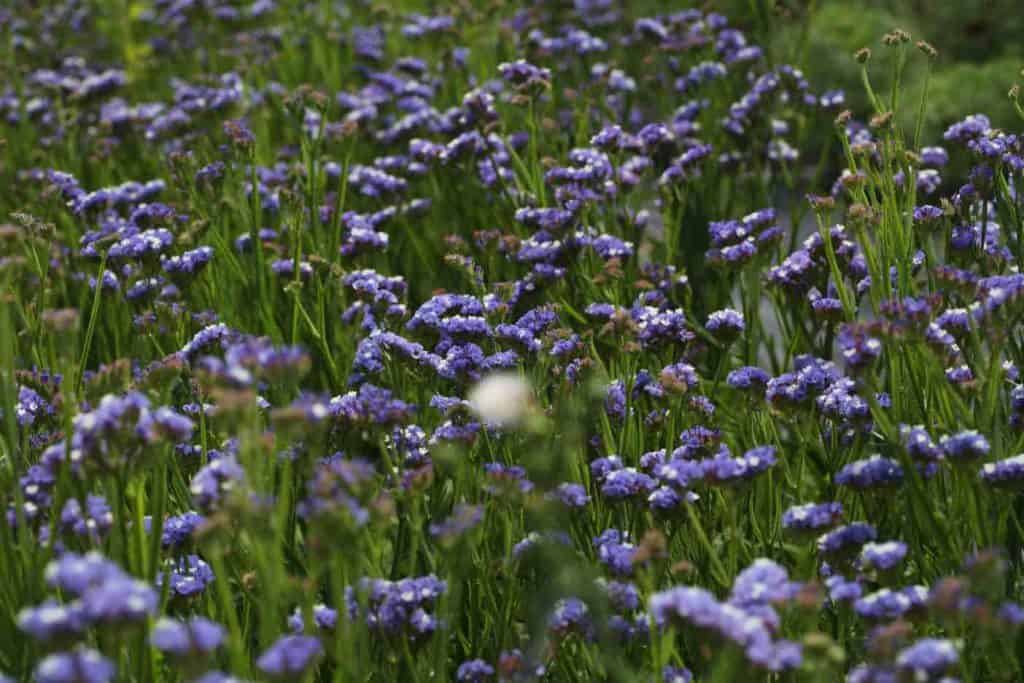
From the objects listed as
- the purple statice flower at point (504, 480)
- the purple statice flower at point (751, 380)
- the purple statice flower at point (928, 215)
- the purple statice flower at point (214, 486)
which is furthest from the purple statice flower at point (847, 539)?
the purple statice flower at point (928, 215)

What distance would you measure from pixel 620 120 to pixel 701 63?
0.44 meters

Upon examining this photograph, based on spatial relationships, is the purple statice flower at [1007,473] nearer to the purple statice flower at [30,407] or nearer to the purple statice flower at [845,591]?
the purple statice flower at [845,591]

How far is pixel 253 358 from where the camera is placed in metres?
2.24

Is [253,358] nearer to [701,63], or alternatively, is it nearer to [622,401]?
Answer: [622,401]

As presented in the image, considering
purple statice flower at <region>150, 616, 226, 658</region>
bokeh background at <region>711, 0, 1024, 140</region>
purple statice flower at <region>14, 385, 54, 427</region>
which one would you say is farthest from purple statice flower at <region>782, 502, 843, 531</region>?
bokeh background at <region>711, 0, 1024, 140</region>

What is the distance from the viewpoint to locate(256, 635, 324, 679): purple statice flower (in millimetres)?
1871

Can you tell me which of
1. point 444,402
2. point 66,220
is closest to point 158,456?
point 444,402

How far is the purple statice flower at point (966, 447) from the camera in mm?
2387

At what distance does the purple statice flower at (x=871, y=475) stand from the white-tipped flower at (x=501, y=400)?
0.75 metres

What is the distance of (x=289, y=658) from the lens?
188 cm

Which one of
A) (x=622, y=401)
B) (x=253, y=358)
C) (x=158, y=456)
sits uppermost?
(x=253, y=358)

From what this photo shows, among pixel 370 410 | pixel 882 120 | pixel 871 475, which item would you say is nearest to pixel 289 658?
pixel 370 410

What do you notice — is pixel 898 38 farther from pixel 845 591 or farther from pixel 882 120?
pixel 845 591

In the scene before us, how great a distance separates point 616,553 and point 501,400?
25.8 inches
